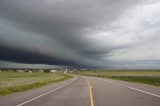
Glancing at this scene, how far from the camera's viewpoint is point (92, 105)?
39.8 ft

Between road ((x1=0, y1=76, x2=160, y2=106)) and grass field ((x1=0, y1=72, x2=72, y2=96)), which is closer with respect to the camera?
road ((x1=0, y1=76, x2=160, y2=106))

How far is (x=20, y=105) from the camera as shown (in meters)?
12.5

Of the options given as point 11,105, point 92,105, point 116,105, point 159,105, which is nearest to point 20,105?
point 11,105

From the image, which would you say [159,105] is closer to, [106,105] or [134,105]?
[134,105]

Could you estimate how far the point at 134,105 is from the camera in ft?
39.6

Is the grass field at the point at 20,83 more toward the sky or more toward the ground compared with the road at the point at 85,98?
more toward the sky

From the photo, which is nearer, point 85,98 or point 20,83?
point 85,98

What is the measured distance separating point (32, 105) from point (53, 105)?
3.70ft

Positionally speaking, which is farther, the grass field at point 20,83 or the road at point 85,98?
the grass field at point 20,83

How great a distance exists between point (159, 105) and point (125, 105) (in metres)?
1.69

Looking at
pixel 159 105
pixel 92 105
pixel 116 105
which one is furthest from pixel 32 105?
pixel 159 105

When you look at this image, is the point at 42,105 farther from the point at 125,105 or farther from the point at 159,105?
the point at 159,105

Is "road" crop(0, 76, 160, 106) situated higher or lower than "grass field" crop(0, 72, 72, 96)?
lower

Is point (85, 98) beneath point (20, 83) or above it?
beneath
